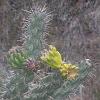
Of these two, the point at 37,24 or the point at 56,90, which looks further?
the point at 37,24

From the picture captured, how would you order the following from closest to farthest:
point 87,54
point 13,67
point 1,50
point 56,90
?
point 13,67, point 56,90, point 87,54, point 1,50

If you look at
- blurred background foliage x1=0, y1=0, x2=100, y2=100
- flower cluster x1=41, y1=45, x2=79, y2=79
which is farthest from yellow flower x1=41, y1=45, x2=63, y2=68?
blurred background foliage x1=0, y1=0, x2=100, y2=100

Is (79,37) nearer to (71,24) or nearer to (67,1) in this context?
(71,24)

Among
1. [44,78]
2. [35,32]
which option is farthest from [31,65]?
[35,32]


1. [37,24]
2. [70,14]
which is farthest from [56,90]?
[70,14]

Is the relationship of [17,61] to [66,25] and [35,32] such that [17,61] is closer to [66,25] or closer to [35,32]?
[35,32]

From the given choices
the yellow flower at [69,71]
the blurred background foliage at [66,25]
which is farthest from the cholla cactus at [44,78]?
the blurred background foliage at [66,25]

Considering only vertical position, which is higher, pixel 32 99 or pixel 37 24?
pixel 37 24
